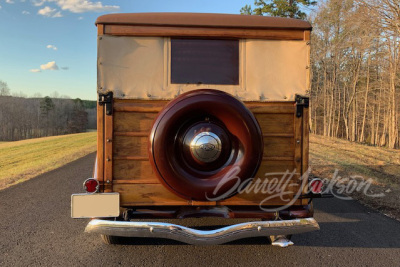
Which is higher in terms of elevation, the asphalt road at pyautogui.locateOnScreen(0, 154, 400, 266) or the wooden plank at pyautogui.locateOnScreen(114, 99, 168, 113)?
the wooden plank at pyautogui.locateOnScreen(114, 99, 168, 113)

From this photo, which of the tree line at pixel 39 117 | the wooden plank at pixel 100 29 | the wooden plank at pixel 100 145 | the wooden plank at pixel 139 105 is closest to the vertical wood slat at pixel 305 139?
the wooden plank at pixel 139 105

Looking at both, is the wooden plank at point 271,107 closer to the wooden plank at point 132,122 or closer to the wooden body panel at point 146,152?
the wooden body panel at point 146,152

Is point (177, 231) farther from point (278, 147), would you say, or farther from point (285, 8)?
point (285, 8)

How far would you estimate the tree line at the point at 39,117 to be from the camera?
217 ft

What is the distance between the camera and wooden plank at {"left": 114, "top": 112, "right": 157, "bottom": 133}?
303 centimetres

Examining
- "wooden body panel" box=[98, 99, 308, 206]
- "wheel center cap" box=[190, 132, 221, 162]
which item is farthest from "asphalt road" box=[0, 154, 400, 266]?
"wheel center cap" box=[190, 132, 221, 162]

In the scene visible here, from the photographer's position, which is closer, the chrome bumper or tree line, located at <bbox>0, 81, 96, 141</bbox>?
the chrome bumper

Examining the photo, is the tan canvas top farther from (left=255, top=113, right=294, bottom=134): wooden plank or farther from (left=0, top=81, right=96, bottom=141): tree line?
(left=0, top=81, right=96, bottom=141): tree line

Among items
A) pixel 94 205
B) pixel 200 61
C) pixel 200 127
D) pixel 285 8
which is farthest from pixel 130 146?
pixel 285 8

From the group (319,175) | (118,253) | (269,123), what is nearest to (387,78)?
(319,175)

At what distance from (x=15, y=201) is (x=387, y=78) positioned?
23303 millimetres

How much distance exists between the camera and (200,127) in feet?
9.32

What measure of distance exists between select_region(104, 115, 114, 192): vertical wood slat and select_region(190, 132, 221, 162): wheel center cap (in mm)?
884

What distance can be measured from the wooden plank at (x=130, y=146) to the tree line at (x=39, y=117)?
62539 millimetres
